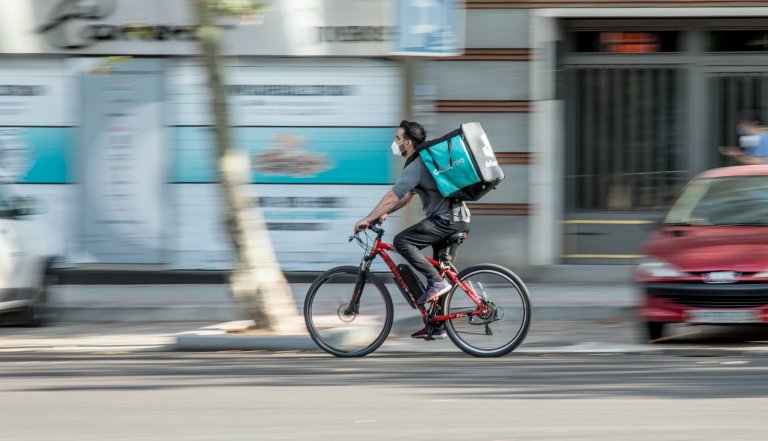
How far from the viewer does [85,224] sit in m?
15.8

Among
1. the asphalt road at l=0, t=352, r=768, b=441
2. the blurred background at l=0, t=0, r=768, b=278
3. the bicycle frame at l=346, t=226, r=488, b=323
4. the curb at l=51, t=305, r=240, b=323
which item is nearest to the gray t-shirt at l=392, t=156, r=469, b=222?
the bicycle frame at l=346, t=226, r=488, b=323

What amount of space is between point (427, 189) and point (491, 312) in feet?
3.23

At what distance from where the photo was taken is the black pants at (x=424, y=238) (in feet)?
31.8

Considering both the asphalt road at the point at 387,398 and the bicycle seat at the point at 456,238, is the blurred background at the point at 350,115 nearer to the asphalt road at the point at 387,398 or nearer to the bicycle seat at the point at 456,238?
the bicycle seat at the point at 456,238

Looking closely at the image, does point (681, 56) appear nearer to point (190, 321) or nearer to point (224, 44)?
point (224, 44)

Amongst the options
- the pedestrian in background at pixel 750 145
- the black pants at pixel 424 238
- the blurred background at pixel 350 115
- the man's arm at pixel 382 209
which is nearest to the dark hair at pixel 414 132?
the man's arm at pixel 382 209

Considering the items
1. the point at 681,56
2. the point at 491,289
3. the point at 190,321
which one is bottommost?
the point at 190,321

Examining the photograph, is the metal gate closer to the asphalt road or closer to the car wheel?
the car wheel

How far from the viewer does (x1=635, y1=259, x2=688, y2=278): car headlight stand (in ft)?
33.8

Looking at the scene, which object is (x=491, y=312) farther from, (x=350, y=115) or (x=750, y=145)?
(x=750, y=145)

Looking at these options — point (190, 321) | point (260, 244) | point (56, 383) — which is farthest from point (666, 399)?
point (190, 321)

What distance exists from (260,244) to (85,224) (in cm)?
508

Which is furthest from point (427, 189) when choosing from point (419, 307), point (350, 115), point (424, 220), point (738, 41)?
point (738, 41)

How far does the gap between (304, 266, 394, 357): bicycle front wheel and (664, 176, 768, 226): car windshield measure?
273 centimetres
